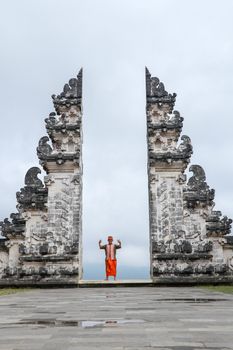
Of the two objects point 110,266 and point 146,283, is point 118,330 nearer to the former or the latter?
point 146,283

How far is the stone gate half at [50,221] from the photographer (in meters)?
19.2

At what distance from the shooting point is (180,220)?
19.9 m

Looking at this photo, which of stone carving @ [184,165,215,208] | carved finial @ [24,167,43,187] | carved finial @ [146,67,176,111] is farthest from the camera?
carved finial @ [146,67,176,111]

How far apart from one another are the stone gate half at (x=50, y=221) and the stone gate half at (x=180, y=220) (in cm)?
347

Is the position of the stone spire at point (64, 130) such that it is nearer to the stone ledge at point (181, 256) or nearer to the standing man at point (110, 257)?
the standing man at point (110, 257)

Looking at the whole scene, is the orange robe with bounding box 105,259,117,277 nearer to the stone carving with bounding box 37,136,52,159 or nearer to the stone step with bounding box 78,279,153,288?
the stone step with bounding box 78,279,153,288

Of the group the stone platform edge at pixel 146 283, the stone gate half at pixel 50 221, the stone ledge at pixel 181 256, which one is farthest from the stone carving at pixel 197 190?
the stone gate half at pixel 50 221

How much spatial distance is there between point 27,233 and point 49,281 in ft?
7.93

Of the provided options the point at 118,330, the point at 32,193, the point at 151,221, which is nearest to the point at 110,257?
the point at 151,221

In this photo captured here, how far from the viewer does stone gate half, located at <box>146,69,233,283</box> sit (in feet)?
63.0

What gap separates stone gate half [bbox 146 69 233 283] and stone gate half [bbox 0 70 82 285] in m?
3.47

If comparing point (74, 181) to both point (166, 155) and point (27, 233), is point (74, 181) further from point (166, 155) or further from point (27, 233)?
point (166, 155)

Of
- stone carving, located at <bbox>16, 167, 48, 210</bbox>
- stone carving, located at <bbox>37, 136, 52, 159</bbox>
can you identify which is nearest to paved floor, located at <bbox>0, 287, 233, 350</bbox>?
stone carving, located at <bbox>16, 167, 48, 210</bbox>

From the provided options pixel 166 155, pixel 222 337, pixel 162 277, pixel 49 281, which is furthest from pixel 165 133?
pixel 222 337
